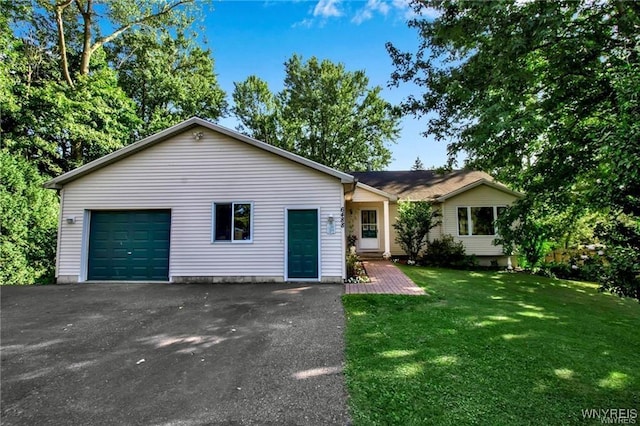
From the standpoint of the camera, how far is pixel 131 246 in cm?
933

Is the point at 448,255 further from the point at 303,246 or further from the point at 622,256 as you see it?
the point at 622,256

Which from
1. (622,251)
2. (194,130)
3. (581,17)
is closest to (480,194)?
(581,17)

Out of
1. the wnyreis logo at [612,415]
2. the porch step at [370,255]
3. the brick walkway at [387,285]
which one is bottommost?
the wnyreis logo at [612,415]

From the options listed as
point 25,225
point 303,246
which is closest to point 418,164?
point 303,246

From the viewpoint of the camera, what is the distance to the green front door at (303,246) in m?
8.95

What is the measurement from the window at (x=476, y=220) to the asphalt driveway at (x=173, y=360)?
29.5 feet

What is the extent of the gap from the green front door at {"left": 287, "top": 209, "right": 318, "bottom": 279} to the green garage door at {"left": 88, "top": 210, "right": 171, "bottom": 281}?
13.0ft

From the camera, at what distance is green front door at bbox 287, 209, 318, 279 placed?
895cm

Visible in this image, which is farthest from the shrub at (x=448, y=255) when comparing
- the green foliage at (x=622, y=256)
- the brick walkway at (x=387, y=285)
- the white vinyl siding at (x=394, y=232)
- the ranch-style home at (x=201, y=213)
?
the green foliage at (x=622, y=256)

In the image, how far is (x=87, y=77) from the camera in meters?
14.6

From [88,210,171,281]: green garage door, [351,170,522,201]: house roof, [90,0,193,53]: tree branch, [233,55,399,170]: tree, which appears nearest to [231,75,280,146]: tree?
[233,55,399,170]: tree

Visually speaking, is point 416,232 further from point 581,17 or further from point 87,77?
point 87,77

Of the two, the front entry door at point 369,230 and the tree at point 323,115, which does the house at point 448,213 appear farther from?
the tree at point 323,115

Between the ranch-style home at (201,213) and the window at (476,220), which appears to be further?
the window at (476,220)
